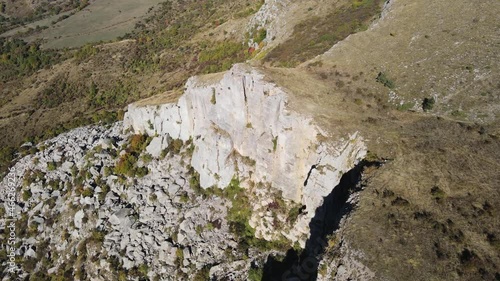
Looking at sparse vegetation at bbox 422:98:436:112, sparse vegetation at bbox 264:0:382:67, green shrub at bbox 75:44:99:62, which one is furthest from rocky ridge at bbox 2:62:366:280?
green shrub at bbox 75:44:99:62

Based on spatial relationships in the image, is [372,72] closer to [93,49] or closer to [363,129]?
[363,129]

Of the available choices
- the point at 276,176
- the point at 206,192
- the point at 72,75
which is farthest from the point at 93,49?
the point at 276,176

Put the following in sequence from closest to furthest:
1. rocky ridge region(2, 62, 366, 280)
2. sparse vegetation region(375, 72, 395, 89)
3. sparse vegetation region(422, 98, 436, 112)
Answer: sparse vegetation region(422, 98, 436, 112) → rocky ridge region(2, 62, 366, 280) → sparse vegetation region(375, 72, 395, 89)

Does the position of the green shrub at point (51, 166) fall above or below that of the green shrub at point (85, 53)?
below

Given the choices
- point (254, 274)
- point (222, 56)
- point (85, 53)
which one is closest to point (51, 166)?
point (254, 274)

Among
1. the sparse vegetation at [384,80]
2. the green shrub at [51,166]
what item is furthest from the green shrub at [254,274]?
the green shrub at [51,166]

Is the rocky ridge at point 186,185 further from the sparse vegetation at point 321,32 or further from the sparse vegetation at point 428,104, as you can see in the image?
the sparse vegetation at point 321,32

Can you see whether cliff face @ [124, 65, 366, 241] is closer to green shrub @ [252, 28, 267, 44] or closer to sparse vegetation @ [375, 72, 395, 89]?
sparse vegetation @ [375, 72, 395, 89]
